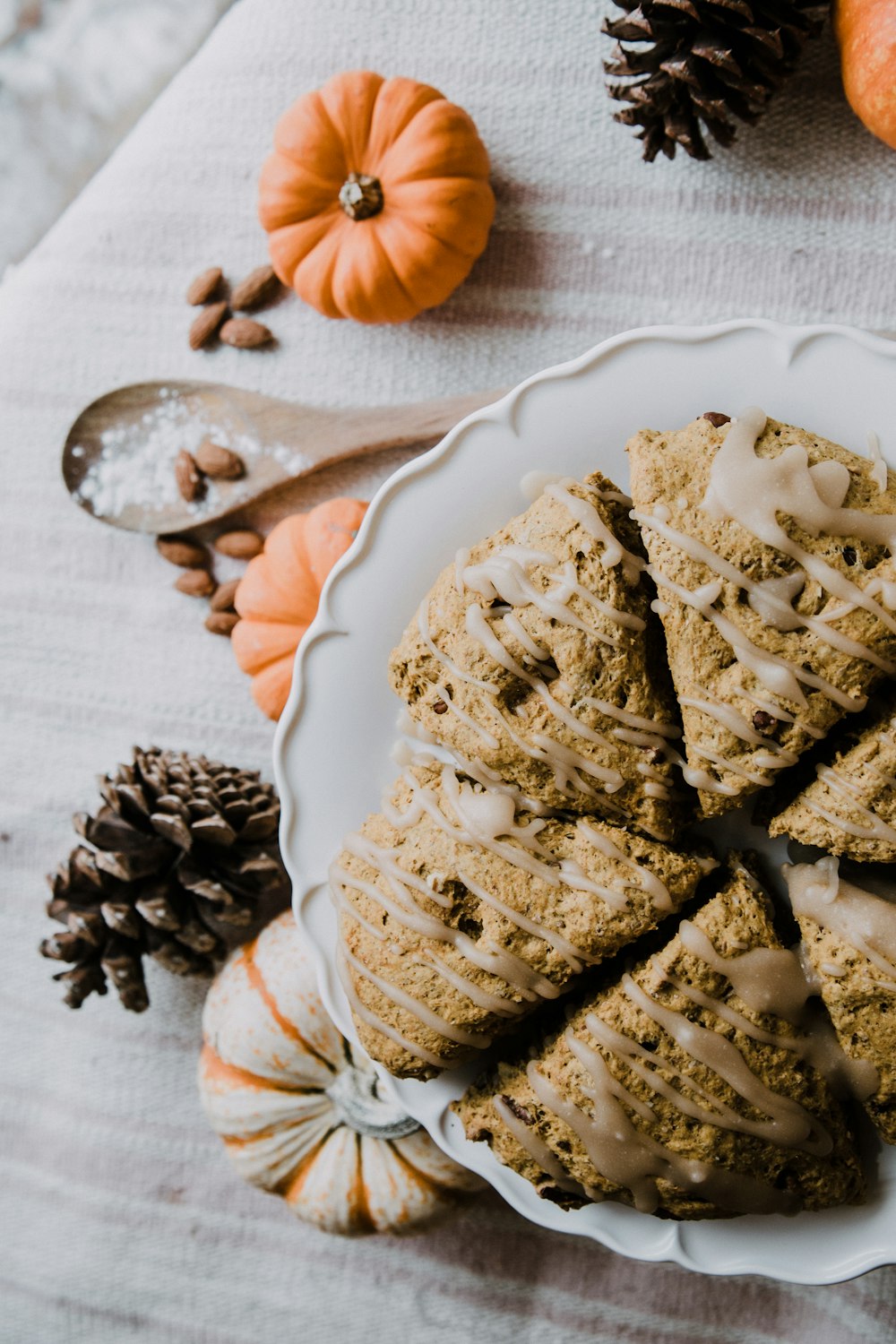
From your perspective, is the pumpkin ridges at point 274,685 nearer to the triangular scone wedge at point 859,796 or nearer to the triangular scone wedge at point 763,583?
the triangular scone wedge at point 763,583

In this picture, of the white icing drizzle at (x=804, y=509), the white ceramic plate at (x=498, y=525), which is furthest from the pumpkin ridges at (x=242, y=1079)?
the white icing drizzle at (x=804, y=509)

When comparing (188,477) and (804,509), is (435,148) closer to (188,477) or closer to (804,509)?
(188,477)

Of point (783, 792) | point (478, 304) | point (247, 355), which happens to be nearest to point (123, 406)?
point (247, 355)

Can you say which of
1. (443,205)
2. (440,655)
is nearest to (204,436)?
(443,205)

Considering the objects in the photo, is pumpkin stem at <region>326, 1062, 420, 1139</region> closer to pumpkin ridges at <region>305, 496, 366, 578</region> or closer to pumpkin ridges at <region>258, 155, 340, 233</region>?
pumpkin ridges at <region>305, 496, 366, 578</region>

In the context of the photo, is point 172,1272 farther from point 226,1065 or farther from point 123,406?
point 123,406

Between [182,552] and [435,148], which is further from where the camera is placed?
[182,552]
